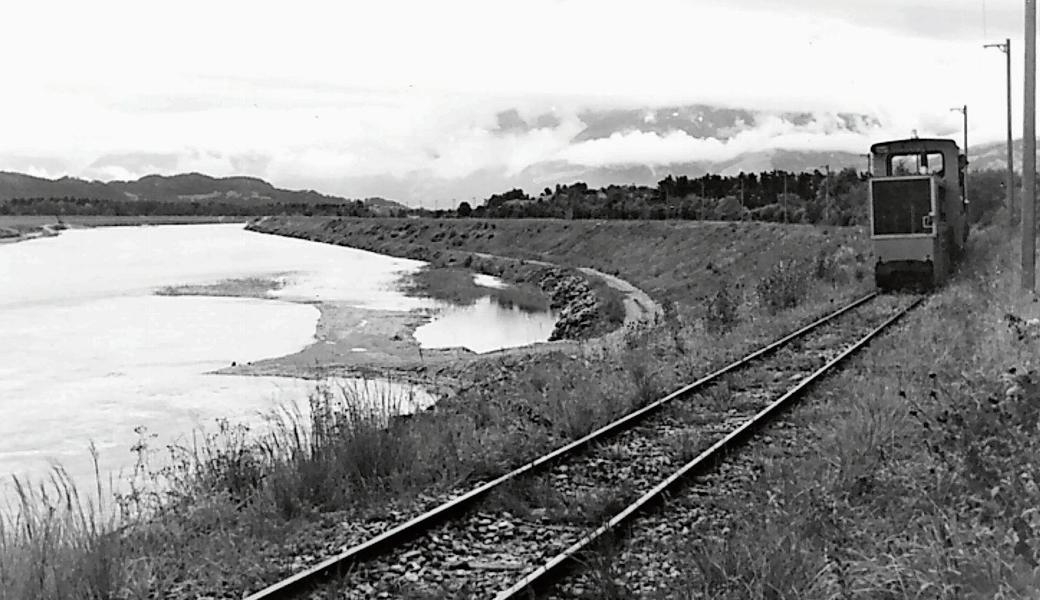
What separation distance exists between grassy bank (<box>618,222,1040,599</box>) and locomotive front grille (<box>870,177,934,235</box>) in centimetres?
1292

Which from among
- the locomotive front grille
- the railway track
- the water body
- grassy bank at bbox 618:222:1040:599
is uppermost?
the locomotive front grille

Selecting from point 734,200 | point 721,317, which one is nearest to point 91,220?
point 734,200

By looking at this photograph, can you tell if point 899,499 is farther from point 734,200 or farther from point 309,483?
point 734,200

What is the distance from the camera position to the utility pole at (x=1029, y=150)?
64.4 ft

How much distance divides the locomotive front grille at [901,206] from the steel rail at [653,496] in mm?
12188

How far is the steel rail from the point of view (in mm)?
6656

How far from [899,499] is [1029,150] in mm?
14192

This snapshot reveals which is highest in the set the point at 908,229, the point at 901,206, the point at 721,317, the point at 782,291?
the point at 901,206

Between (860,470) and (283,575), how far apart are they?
15.7 feet

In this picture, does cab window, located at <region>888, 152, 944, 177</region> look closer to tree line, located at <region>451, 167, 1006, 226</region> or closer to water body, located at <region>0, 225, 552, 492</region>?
tree line, located at <region>451, 167, 1006, 226</region>

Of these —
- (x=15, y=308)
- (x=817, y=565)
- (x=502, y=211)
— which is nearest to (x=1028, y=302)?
(x=817, y=565)

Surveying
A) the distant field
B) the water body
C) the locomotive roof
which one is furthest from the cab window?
the distant field

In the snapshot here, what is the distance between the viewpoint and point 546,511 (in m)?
8.47

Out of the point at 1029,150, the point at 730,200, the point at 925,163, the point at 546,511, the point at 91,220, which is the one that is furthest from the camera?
the point at 91,220
